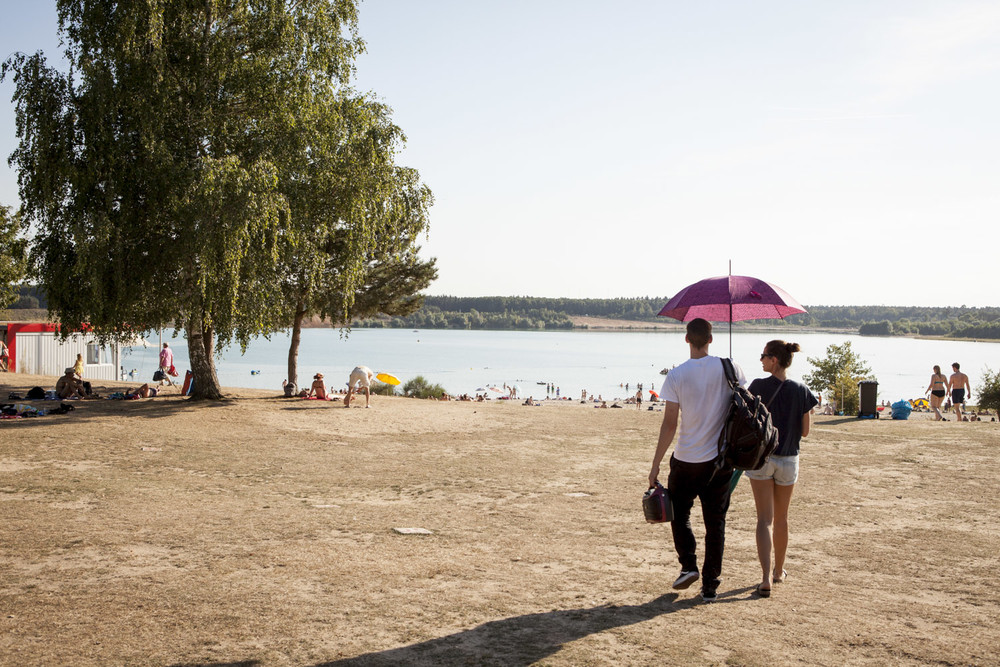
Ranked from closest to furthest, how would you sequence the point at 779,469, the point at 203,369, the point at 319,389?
1. the point at 779,469
2. the point at 203,369
3. the point at 319,389

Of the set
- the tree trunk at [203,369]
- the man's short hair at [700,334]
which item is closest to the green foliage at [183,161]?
the tree trunk at [203,369]

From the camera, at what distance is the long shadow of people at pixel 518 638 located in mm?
4375

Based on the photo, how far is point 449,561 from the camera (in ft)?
21.6

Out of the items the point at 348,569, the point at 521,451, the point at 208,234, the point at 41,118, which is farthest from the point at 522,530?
the point at 41,118

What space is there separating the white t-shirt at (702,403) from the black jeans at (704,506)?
0.32ft

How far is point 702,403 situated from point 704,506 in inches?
29.8

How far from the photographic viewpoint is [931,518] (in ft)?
28.5

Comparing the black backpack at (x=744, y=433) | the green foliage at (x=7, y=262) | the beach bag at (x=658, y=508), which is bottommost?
the beach bag at (x=658, y=508)

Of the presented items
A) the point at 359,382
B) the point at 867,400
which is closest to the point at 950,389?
the point at 867,400

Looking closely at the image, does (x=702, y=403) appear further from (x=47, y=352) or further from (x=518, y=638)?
(x=47, y=352)

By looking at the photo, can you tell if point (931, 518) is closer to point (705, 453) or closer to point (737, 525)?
point (737, 525)

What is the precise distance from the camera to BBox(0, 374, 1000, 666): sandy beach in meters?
4.64

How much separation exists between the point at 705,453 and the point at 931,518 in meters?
4.80

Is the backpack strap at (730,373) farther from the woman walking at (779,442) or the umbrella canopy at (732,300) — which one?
the umbrella canopy at (732,300)
